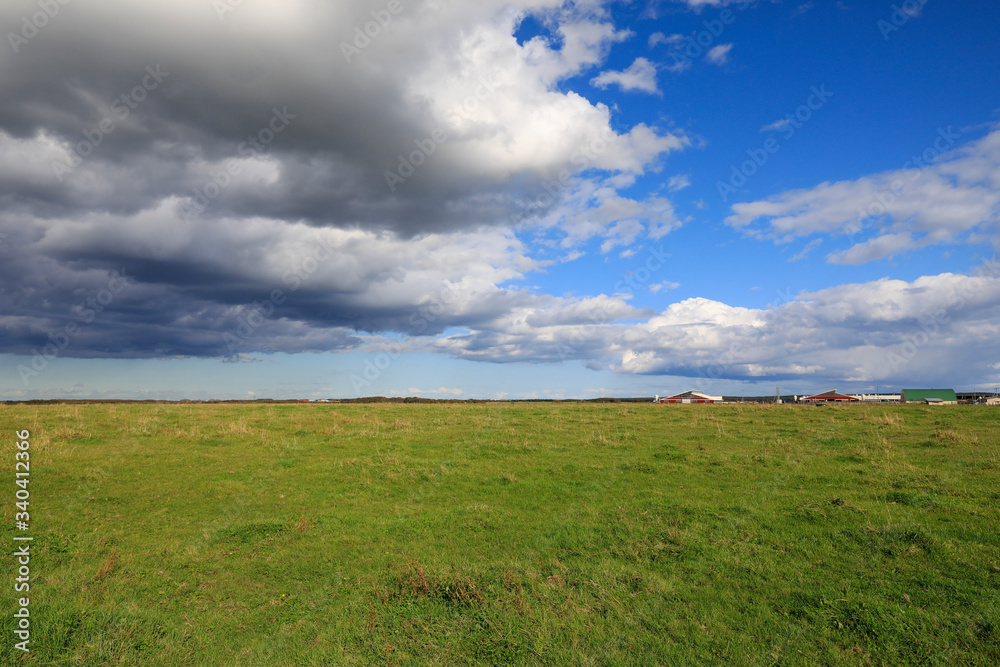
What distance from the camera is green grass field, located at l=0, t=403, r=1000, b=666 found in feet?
25.7

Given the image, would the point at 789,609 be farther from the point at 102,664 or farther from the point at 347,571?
the point at 102,664

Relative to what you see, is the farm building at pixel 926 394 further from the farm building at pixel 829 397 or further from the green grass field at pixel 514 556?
the green grass field at pixel 514 556

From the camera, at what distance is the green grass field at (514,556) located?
7.83 meters

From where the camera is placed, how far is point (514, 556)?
1134cm

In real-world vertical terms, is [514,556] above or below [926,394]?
below

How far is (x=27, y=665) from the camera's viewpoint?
288 inches

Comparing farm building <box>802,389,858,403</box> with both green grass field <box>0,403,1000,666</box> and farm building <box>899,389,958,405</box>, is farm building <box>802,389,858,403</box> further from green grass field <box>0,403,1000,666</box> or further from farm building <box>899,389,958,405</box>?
green grass field <box>0,403,1000,666</box>

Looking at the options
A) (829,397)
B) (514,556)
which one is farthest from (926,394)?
(514,556)

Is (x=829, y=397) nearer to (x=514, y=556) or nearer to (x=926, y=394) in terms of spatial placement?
(x=926, y=394)

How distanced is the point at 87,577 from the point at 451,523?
8252 millimetres

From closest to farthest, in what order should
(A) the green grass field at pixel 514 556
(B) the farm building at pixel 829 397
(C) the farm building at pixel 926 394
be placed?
(A) the green grass field at pixel 514 556, (C) the farm building at pixel 926 394, (B) the farm building at pixel 829 397

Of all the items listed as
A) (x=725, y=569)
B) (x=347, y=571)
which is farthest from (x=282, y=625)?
(x=725, y=569)

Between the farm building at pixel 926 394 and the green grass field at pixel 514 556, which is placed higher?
the farm building at pixel 926 394

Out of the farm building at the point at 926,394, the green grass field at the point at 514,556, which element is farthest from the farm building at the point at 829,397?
the green grass field at the point at 514,556
